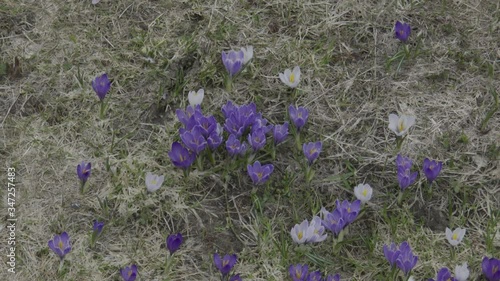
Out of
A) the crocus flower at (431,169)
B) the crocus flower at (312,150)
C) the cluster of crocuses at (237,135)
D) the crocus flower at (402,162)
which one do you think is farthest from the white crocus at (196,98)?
the crocus flower at (431,169)

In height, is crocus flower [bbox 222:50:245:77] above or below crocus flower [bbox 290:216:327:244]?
above

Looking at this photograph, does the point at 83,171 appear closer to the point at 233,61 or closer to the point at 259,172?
the point at 259,172

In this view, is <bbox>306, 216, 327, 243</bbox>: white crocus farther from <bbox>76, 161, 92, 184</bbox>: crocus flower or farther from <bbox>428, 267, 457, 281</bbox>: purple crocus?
<bbox>76, 161, 92, 184</bbox>: crocus flower

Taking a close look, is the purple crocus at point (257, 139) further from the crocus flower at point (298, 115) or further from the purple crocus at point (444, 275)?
the purple crocus at point (444, 275)

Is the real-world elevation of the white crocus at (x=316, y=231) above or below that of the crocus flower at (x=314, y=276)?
above

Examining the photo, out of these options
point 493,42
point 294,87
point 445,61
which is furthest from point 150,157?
point 493,42

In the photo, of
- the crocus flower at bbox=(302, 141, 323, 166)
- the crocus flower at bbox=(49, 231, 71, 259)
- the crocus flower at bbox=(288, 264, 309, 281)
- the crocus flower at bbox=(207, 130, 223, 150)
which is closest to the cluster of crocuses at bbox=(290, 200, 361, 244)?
the crocus flower at bbox=(288, 264, 309, 281)

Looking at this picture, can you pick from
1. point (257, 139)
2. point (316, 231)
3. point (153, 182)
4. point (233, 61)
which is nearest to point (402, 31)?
point (233, 61)
